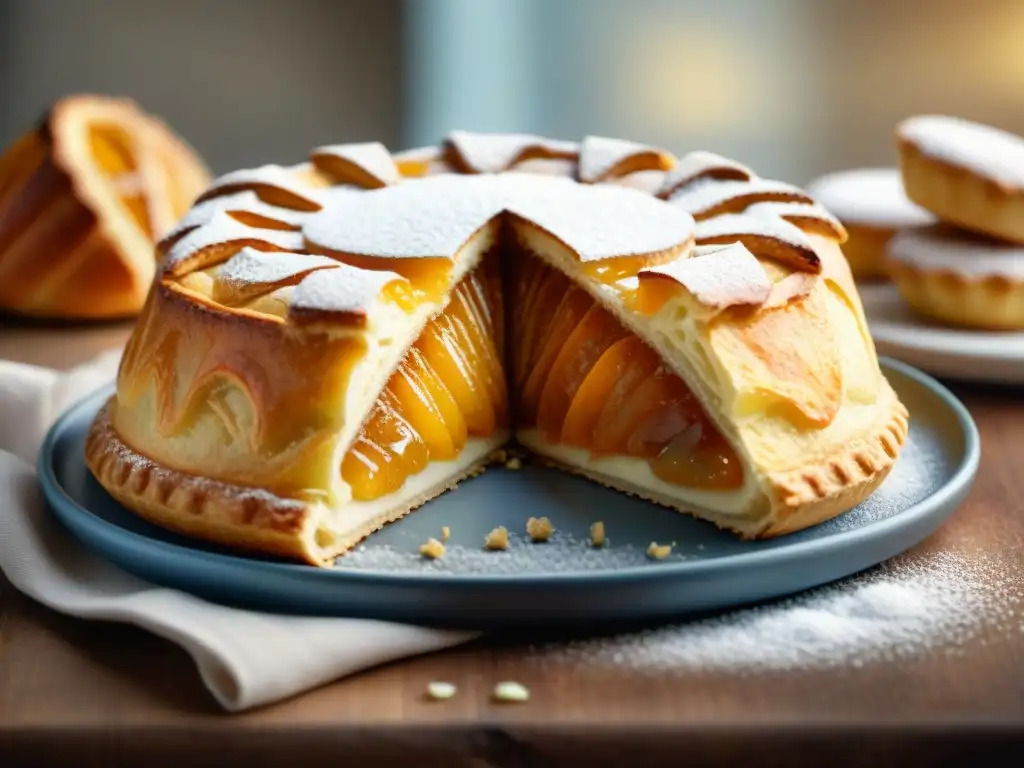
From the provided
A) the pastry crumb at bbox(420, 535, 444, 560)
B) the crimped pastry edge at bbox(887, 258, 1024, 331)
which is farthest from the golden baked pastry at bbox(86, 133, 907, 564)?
the crimped pastry edge at bbox(887, 258, 1024, 331)

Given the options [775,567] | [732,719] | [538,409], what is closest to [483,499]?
[538,409]

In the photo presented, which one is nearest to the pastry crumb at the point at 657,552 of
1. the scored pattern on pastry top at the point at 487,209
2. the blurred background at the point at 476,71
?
the scored pattern on pastry top at the point at 487,209

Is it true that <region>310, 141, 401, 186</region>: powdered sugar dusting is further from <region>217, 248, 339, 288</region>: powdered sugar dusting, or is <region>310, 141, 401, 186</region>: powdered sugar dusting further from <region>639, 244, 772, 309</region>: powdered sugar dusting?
<region>639, 244, 772, 309</region>: powdered sugar dusting

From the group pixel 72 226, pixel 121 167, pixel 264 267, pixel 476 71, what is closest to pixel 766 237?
pixel 264 267

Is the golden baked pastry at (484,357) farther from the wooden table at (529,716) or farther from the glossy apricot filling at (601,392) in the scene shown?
the wooden table at (529,716)

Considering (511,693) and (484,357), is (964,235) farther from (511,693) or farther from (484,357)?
(511,693)
